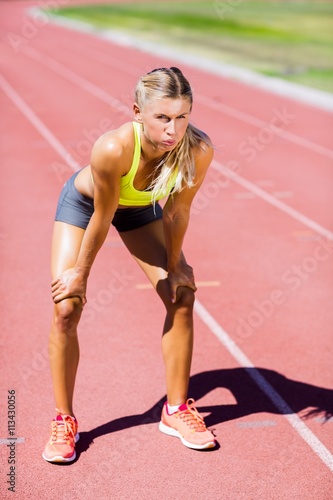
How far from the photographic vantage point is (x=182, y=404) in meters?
4.82

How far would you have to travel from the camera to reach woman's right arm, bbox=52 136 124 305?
13.6 ft

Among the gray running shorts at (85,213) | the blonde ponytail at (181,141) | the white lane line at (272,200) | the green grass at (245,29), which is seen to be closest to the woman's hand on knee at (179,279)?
the gray running shorts at (85,213)

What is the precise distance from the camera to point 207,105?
725 inches

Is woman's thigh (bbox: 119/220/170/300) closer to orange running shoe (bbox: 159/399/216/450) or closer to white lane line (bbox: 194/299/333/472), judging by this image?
orange running shoe (bbox: 159/399/216/450)

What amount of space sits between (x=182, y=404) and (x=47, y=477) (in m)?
0.91

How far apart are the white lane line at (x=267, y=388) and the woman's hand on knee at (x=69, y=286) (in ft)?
5.03

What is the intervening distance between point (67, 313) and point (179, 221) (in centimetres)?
78

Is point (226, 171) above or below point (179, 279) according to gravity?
below

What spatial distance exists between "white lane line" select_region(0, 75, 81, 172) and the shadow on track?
708 centimetres

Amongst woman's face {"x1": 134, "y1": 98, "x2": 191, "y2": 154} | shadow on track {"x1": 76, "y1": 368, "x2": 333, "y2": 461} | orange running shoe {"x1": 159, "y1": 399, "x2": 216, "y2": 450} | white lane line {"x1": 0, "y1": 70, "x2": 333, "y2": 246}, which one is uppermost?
woman's face {"x1": 134, "y1": 98, "x2": 191, "y2": 154}

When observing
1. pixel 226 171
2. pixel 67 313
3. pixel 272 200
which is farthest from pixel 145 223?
pixel 226 171

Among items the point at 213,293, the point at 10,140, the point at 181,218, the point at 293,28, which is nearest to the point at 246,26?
the point at 293,28

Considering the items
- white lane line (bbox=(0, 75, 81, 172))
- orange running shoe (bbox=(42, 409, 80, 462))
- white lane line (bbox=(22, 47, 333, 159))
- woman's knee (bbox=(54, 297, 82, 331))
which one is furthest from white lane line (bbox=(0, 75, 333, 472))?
white lane line (bbox=(22, 47, 333, 159))

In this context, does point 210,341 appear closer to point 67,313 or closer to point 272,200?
point 67,313
